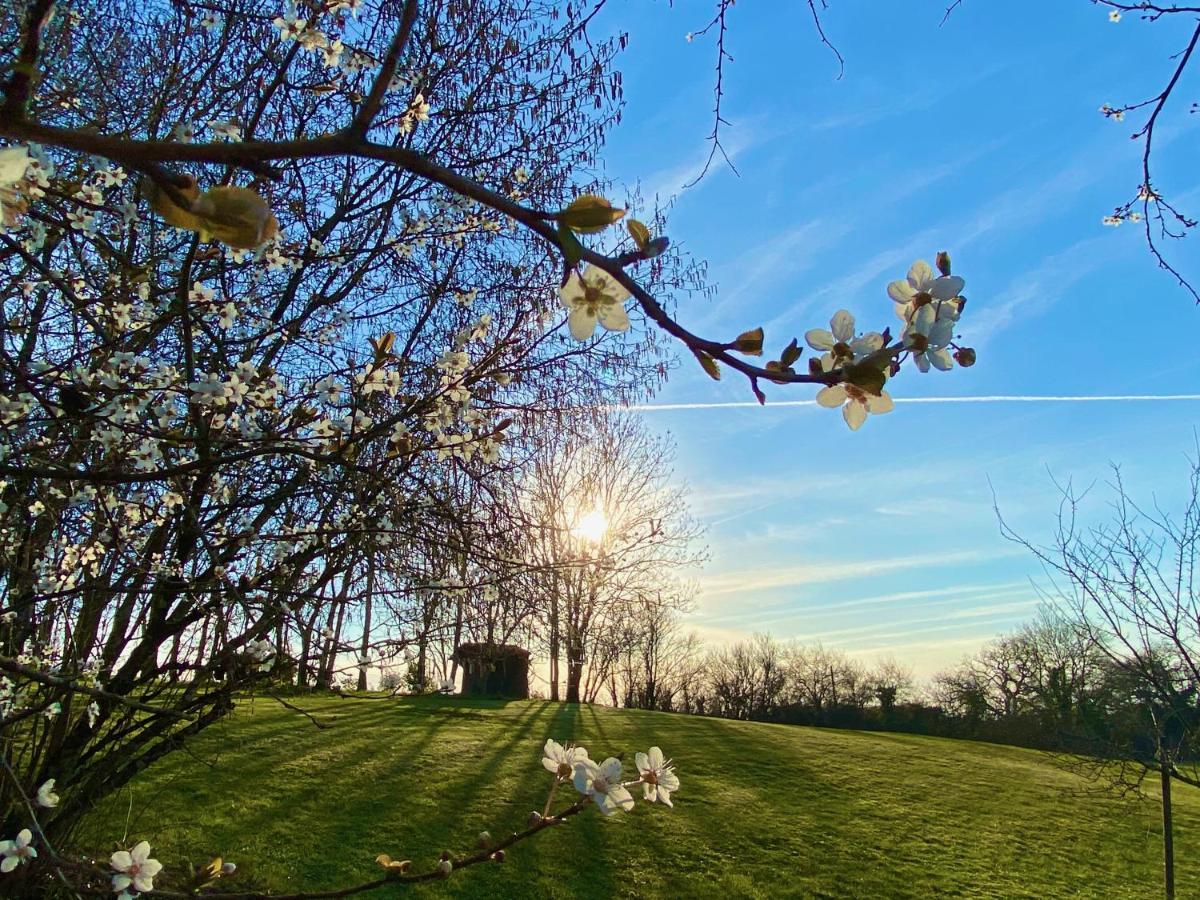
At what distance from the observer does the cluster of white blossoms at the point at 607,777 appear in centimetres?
110

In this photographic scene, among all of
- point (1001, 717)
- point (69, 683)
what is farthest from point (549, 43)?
point (1001, 717)

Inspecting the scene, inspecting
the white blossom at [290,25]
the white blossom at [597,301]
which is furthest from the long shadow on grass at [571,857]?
the white blossom at [597,301]

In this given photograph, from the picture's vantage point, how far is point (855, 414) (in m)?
0.70

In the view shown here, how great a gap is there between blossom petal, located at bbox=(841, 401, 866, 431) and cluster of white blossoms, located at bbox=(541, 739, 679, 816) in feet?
1.98

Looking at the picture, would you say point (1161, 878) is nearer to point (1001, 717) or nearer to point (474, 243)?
point (474, 243)

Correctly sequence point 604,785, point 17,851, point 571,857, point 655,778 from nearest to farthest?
point 604,785 < point 655,778 < point 17,851 < point 571,857

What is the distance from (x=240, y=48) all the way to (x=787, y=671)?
68.5 feet

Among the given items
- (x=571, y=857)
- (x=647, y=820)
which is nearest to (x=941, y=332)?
(x=571, y=857)

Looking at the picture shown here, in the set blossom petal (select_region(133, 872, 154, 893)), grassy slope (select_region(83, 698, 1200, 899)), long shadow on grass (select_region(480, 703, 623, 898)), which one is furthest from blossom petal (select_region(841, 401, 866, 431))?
long shadow on grass (select_region(480, 703, 623, 898))

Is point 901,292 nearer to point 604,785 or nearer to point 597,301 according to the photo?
point 597,301

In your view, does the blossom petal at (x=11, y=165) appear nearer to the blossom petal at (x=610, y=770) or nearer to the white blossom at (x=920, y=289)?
the white blossom at (x=920, y=289)

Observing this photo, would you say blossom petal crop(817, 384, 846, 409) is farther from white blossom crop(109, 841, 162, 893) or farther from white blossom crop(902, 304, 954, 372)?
white blossom crop(109, 841, 162, 893)

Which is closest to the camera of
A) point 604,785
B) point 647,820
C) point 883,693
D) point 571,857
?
point 604,785

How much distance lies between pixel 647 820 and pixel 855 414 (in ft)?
25.1
